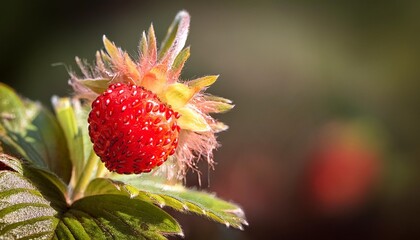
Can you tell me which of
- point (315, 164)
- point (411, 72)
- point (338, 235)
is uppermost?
point (411, 72)

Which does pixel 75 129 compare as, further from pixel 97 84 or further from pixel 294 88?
pixel 294 88

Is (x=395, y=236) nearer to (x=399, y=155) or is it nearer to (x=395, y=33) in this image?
(x=399, y=155)

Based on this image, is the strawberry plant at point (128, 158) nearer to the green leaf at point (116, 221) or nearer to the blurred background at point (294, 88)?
the green leaf at point (116, 221)

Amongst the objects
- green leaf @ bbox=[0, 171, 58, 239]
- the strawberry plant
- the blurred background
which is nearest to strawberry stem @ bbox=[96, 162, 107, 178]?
the strawberry plant

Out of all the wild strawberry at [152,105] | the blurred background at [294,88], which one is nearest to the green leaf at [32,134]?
the wild strawberry at [152,105]

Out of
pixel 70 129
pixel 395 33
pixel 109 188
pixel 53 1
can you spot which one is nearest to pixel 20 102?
pixel 70 129

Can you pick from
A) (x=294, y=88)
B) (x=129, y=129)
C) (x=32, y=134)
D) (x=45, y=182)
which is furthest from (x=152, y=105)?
(x=294, y=88)
